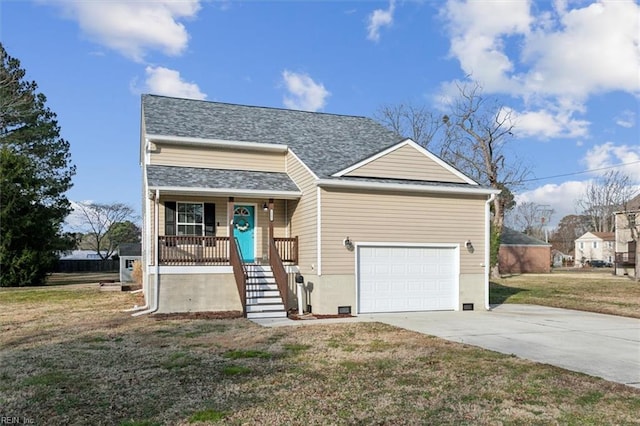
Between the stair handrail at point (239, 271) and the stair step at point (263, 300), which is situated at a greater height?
the stair handrail at point (239, 271)

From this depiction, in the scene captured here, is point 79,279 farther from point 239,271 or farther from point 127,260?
point 239,271

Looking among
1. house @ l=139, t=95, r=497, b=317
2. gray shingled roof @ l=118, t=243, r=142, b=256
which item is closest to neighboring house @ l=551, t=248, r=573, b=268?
gray shingled roof @ l=118, t=243, r=142, b=256

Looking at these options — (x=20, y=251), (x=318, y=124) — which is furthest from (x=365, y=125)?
(x=20, y=251)

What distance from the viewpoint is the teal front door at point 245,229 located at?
15.6 meters

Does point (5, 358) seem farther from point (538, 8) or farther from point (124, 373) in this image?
point (538, 8)

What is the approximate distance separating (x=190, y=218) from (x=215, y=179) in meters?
1.47

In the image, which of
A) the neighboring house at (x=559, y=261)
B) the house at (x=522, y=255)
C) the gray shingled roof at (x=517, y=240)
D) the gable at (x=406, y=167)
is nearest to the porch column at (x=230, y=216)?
the gable at (x=406, y=167)

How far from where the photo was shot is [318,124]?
1848 centimetres

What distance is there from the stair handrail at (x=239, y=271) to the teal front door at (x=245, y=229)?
93 cm

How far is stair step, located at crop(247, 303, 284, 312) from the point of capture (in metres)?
13.0

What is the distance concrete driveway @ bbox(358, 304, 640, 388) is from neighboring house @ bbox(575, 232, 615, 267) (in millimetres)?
57221

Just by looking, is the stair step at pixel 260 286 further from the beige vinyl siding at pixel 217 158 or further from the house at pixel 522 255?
the house at pixel 522 255

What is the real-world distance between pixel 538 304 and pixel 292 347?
11.2 m

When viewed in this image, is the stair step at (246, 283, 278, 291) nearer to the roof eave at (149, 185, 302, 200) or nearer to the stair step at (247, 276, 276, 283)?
the stair step at (247, 276, 276, 283)
